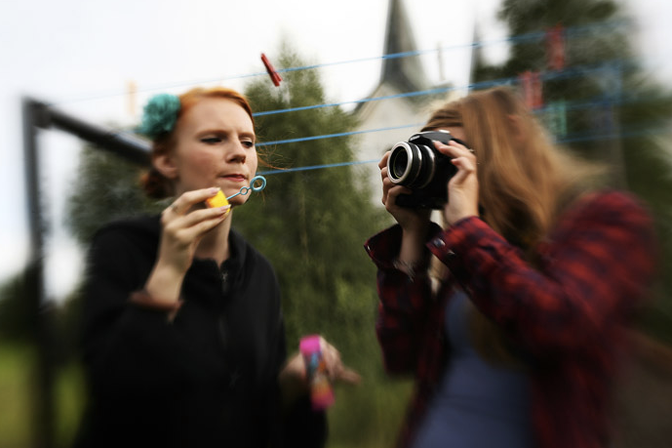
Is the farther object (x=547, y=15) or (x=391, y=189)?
(x=547, y=15)

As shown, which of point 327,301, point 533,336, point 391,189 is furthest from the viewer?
point 327,301

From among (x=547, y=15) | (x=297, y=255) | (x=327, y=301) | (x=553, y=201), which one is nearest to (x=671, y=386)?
(x=327, y=301)

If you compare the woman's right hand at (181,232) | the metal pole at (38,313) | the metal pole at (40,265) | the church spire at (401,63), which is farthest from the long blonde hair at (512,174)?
the church spire at (401,63)

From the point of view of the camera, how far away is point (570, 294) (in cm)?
71

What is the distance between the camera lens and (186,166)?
84cm

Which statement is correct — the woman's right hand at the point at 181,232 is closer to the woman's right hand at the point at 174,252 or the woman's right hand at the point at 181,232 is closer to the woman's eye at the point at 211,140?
the woman's right hand at the point at 174,252

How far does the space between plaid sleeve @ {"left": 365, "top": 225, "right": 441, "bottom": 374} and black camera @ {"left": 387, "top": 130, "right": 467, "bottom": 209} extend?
14 centimetres

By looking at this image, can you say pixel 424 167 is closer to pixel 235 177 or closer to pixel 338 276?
pixel 235 177

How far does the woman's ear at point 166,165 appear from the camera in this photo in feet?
2.82

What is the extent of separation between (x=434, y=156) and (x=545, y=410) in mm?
452

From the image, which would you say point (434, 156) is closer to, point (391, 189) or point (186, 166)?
point (391, 189)

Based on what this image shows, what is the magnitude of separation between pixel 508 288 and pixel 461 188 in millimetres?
206

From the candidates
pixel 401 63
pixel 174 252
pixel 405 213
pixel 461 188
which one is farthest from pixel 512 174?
pixel 401 63

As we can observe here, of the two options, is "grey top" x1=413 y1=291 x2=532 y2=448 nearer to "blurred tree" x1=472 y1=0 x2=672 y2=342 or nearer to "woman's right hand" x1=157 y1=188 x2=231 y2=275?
"woman's right hand" x1=157 y1=188 x2=231 y2=275
